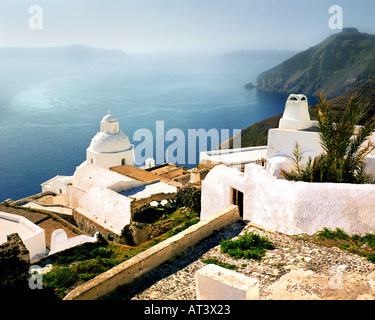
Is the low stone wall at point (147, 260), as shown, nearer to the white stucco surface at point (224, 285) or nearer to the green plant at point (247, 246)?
the green plant at point (247, 246)

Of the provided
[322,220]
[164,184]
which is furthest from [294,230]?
[164,184]

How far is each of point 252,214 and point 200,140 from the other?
59.8 metres

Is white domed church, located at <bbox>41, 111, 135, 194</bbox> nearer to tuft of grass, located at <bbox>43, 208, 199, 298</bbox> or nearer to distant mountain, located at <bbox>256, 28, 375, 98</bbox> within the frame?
tuft of grass, located at <bbox>43, 208, 199, 298</bbox>

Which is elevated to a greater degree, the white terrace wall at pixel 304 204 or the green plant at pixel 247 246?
the white terrace wall at pixel 304 204

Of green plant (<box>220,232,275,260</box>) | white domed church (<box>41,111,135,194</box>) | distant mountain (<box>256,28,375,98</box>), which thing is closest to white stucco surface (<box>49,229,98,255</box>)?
green plant (<box>220,232,275,260</box>)

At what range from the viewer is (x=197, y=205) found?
12453mm

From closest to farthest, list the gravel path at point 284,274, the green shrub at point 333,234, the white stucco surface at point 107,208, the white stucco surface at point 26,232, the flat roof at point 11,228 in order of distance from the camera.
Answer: the gravel path at point 284,274
the green shrub at point 333,234
the white stucco surface at point 26,232
the flat roof at point 11,228
the white stucco surface at point 107,208

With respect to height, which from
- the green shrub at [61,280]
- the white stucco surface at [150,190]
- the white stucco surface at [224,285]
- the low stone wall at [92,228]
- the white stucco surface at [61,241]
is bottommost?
the low stone wall at [92,228]

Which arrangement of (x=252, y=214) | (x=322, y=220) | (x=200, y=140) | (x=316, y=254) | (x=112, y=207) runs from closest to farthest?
(x=316, y=254)
(x=322, y=220)
(x=252, y=214)
(x=112, y=207)
(x=200, y=140)

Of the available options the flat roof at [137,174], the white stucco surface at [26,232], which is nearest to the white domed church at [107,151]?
the flat roof at [137,174]

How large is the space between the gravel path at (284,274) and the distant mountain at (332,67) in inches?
3319

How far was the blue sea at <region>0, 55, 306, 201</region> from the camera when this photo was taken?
59219 mm

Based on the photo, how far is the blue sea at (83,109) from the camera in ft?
194
